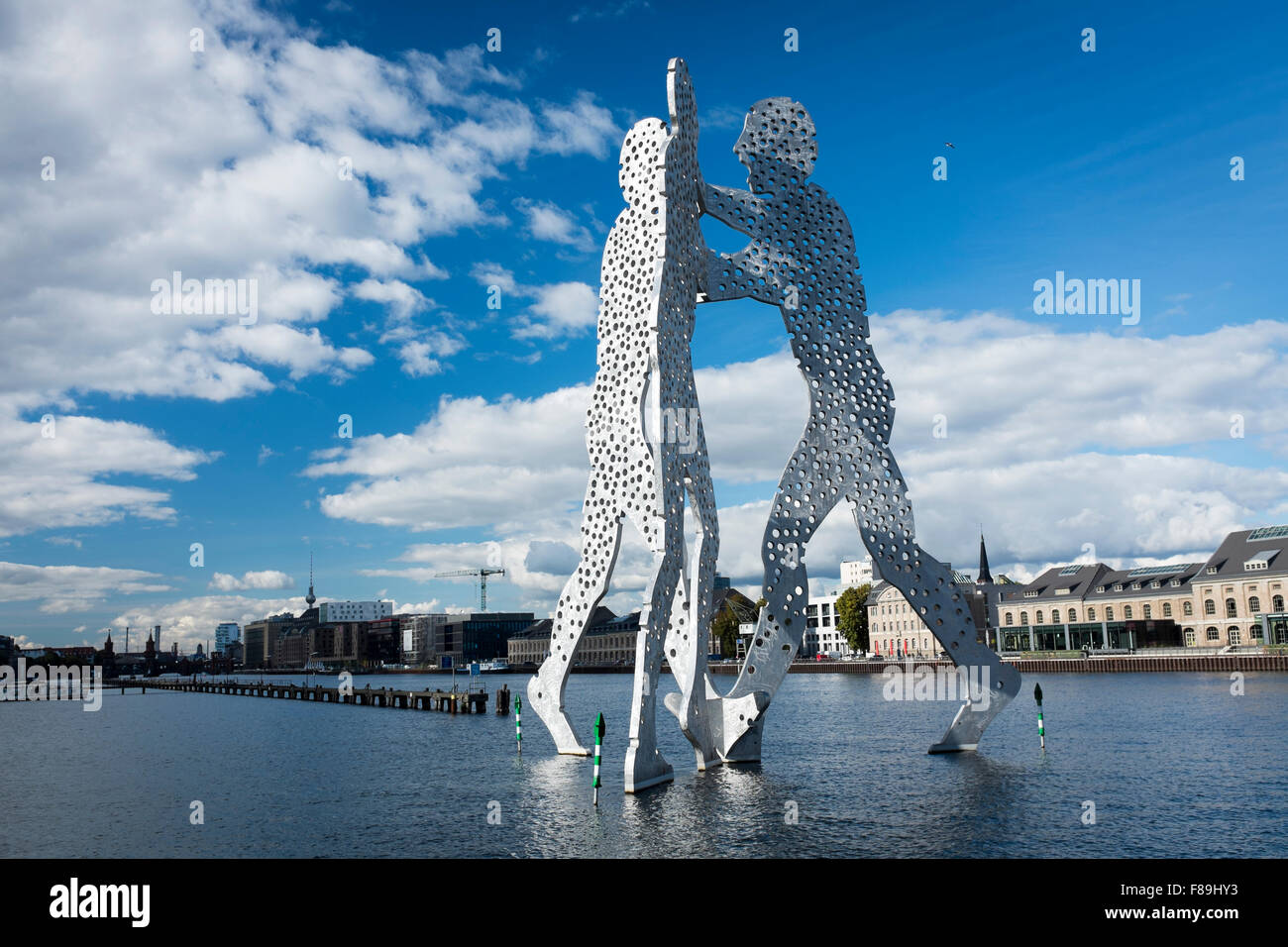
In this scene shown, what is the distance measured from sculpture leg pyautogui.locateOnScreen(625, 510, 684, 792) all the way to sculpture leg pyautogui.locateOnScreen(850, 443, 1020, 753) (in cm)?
660

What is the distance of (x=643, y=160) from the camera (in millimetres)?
23469

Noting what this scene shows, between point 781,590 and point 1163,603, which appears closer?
point 781,590

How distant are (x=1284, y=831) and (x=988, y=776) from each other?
261 inches

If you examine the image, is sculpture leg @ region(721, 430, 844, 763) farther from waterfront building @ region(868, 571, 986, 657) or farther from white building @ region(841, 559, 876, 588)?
white building @ region(841, 559, 876, 588)

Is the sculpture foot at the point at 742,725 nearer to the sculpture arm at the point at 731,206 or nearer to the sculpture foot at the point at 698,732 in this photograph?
the sculpture foot at the point at 698,732

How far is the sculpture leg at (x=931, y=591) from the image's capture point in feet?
83.7

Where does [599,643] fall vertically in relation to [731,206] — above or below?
below

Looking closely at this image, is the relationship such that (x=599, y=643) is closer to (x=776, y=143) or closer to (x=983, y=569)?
(x=983, y=569)

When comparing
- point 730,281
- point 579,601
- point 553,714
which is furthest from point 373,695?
point 730,281

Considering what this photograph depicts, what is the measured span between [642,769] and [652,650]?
100 inches

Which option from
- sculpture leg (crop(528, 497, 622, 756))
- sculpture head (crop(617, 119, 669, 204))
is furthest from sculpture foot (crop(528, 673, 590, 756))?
sculpture head (crop(617, 119, 669, 204))

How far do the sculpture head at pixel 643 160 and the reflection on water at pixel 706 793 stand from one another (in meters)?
14.2
